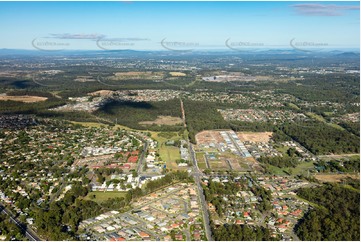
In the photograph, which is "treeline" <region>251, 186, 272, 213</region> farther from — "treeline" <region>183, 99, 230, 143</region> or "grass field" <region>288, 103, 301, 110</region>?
"grass field" <region>288, 103, 301, 110</region>

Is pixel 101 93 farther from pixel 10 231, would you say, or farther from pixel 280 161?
pixel 10 231

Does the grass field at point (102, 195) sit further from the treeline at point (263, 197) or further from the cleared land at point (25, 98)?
the cleared land at point (25, 98)

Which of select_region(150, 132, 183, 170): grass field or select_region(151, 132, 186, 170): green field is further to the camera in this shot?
select_region(151, 132, 186, 170): green field

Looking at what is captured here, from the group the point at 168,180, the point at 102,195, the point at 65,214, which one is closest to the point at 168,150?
the point at 168,180

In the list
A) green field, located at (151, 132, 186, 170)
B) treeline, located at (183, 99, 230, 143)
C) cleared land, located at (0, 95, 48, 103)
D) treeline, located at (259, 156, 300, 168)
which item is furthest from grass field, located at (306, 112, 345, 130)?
cleared land, located at (0, 95, 48, 103)

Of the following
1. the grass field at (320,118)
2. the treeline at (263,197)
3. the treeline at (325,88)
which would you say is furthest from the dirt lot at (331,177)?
the treeline at (325,88)
